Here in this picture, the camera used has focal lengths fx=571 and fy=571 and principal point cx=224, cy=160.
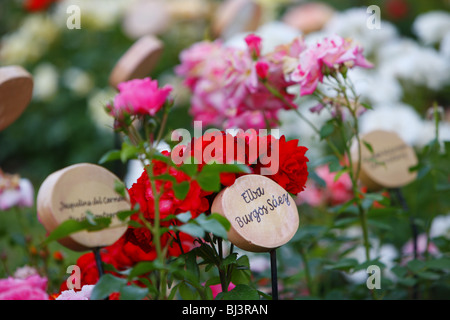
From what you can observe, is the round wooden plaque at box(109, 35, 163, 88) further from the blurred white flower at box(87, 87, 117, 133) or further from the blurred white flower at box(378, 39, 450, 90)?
the blurred white flower at box(87, 87, 117, 133)

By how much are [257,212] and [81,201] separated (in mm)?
252

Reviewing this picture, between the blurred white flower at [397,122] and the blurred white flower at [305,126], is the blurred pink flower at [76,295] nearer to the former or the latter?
the blurred white flower at [397,122]

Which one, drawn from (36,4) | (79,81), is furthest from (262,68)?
(36,4)

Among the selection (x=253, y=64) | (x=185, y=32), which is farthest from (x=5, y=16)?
(x=253, y=64)

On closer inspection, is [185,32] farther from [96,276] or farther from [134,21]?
[96,276]

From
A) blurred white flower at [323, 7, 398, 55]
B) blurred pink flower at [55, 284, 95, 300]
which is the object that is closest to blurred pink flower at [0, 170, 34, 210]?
blurred pink flower at [55, 284, 95, 300]

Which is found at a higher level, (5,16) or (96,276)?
(5,16)

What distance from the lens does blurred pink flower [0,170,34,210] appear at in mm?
1233

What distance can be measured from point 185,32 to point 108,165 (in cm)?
92

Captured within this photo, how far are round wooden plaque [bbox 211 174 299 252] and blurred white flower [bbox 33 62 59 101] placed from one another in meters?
2.59

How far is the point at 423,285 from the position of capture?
1395 mm

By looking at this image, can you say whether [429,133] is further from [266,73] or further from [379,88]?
[266,73]

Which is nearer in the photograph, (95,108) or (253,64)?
(253,64)

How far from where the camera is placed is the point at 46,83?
3.17 metres
